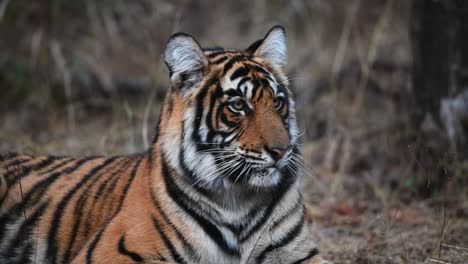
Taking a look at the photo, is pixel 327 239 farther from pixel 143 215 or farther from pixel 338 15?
pixel 338 15

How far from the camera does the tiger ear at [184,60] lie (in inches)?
138

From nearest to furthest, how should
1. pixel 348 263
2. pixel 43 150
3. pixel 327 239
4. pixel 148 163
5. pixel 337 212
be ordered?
1. pixel 148 163
2. pixel 348 263
3. pixel 327 239
4. pixel 337 212
5. pixel 43 150

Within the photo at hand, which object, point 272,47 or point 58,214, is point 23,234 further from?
point 272,47

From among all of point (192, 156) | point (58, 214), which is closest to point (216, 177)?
point (192, 156)

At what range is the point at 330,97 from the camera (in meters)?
7.86

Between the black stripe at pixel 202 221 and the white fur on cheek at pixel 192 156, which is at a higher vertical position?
the white fur on cheek at pixel 192 156

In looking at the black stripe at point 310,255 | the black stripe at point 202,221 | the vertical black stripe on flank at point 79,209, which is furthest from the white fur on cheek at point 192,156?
the vertical black stripe on flank at point 79,209

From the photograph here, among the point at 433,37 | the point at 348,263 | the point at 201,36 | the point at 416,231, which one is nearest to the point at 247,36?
the point at 201,36

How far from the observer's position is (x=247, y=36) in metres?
10.6

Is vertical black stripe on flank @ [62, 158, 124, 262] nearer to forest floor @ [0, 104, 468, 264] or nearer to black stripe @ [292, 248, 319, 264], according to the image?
forest floor @ [0, 104, 468, 264]

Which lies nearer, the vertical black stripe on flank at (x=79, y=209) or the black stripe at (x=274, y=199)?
the black stripe at (x=274, y=199)

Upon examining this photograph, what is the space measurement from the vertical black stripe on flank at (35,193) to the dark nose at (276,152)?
61.0 inches

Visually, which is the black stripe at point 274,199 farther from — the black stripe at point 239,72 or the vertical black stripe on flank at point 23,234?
the vertical black stripe on flank at point 23,234

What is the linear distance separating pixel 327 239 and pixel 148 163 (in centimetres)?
161
